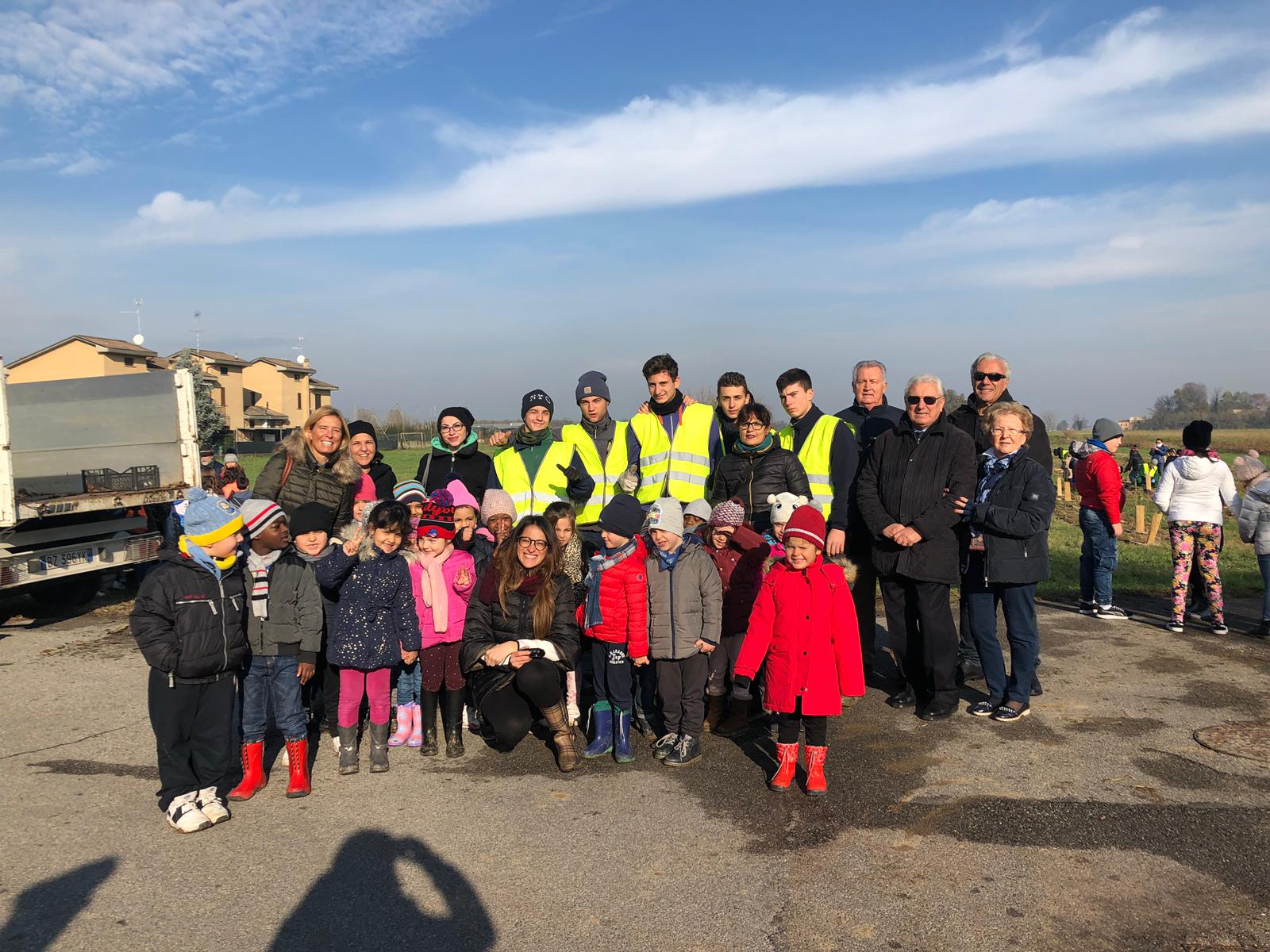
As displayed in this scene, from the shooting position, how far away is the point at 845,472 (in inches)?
236

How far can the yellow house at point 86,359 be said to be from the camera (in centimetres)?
4745

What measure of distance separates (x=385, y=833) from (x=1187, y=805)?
377 centimetres

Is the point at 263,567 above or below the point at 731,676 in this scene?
above

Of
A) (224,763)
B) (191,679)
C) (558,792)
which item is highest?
(191,679)

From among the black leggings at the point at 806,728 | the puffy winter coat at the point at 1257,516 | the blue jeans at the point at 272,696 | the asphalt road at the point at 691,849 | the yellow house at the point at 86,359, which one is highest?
the yellow house at the point at 86,359

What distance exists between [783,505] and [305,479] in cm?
297

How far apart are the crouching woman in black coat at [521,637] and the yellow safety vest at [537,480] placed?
3.30 ft

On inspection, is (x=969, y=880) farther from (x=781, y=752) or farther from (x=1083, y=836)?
(x=781, y=752)

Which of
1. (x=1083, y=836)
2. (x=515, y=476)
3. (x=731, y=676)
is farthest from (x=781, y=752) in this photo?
(x=515, y=476)

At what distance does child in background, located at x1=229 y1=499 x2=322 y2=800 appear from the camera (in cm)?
456

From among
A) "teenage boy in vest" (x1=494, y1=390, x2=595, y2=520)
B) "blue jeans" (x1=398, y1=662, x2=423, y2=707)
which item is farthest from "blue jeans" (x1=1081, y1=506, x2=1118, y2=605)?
"blue jeans" (x1=398, y1=662, x2=423, y2=707)

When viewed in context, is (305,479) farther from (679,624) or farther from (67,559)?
(67,559)

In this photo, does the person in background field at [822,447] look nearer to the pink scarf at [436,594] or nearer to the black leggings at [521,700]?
the black leggings at [521,700]

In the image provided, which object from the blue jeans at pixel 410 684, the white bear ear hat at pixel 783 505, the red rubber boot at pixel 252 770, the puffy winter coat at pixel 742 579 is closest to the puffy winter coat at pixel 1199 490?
the white bear ear hat at pixel 783 505
